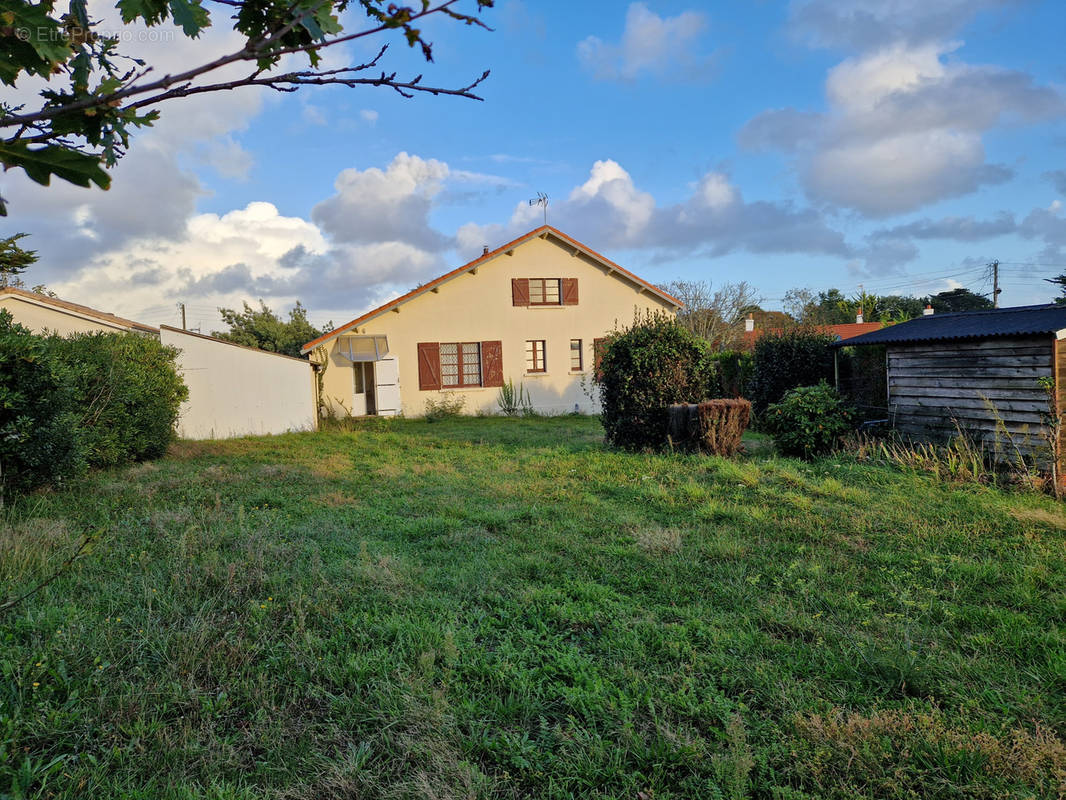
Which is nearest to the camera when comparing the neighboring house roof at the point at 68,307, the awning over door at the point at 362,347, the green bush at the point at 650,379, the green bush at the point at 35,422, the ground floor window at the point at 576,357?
the green bush at the point at 35,422

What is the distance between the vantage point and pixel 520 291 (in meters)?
20.0

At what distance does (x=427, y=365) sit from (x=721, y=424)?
11.9 meters

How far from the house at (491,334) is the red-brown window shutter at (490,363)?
0.03m

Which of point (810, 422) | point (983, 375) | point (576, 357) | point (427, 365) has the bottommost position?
point (810, 422)

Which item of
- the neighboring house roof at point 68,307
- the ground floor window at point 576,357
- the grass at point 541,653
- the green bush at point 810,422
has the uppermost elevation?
the neighboring house roof at point 68,307

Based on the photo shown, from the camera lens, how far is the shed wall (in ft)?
24.3

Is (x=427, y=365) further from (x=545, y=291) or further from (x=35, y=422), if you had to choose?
(x=35, y=422)

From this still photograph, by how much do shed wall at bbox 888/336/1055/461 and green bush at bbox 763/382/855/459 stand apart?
986 millimetres

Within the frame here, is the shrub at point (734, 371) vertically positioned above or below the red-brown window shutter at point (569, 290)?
below

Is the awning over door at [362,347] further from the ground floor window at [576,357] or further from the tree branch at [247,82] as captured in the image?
the tree branch at [247,82]

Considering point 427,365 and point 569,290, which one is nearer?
point 427,365

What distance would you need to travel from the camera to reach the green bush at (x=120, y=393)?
8.47 meters

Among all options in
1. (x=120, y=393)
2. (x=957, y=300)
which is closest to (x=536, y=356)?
(x=120, y=393)

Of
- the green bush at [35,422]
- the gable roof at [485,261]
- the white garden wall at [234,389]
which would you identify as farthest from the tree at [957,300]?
the green bush at [35,422]
